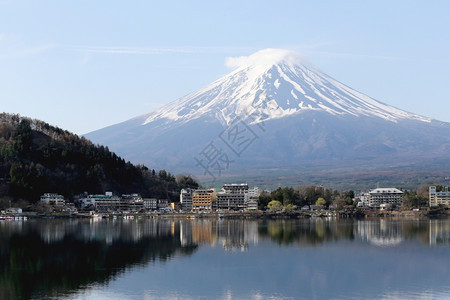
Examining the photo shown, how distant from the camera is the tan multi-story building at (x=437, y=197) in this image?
206 ft

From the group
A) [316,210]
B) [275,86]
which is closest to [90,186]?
[316,210]

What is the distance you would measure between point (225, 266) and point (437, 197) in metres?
44.1

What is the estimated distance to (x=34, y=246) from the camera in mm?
28484

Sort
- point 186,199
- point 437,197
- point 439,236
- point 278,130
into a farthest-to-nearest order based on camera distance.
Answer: point 278,130 < point 186,199 < point 437,197 < point 439,236

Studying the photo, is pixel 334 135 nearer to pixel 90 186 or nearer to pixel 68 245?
pixel 90 186

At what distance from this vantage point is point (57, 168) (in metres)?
63.0

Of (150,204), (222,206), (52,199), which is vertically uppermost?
(52,199)

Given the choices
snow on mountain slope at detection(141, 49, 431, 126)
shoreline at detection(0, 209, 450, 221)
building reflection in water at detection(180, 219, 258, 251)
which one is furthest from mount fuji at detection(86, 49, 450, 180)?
building reflection in water at detection(180, 219, 258, 251)

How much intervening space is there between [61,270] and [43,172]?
4000 centimetres

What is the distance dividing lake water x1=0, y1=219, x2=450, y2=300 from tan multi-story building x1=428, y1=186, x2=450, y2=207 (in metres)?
29.0

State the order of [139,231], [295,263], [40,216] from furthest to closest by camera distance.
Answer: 1. [40,216]
2. [139,231]
3. [295,263]

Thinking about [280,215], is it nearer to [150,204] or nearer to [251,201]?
[251,201]

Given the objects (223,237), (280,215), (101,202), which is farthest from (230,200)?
(223,237)

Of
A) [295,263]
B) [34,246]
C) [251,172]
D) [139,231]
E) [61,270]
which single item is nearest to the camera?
[61,270]
